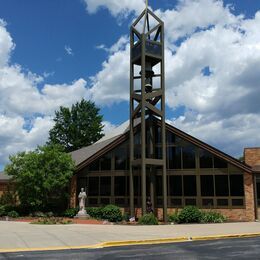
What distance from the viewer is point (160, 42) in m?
28.9

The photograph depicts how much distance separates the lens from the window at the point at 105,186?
30.3m

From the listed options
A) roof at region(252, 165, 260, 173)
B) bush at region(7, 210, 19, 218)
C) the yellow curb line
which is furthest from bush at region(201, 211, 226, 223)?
bush at region(7, 210, 19, 218)

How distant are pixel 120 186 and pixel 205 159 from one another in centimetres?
655

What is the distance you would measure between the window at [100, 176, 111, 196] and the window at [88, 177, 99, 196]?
1.04 ft

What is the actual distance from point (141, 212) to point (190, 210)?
3685 mm

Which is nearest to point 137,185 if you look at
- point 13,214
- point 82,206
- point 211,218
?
point 82,206

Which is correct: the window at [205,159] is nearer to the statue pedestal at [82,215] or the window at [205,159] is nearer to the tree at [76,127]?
the statue pedestal at [82,215]

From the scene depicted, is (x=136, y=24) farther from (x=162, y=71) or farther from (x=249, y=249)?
(x=249, y=249)

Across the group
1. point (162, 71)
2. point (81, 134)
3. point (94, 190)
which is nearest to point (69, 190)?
point (94, 190)

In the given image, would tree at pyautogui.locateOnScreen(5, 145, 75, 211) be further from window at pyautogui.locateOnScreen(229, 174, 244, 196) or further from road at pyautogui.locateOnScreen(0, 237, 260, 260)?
road at pyautogui.locateOnScreen(0, 237, 260, 260)

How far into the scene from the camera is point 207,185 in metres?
28.9

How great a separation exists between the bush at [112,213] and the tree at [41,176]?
386 cm

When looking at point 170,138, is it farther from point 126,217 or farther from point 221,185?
point 126,217

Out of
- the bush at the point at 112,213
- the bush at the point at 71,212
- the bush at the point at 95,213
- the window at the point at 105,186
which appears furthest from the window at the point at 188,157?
the bush at the point at 71,212
